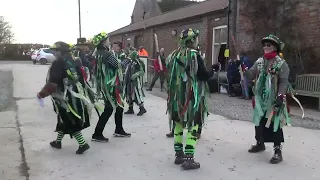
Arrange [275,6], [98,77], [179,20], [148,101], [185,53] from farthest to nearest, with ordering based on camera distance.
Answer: [179,20], [275,6], [148,101], [98,77], [185,53]

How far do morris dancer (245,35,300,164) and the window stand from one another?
1005 cm

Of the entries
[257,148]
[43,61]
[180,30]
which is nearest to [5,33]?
[43,61]

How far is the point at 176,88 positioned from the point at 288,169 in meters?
1.75

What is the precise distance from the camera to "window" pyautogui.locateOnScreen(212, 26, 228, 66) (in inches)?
596

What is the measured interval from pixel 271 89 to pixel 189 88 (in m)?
1.16

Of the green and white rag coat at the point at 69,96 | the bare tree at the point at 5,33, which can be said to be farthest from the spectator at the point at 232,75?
the bare tree at the point at 5,33

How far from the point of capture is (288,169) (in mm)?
4730

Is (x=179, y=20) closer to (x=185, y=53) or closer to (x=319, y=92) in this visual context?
(x=319, y=92)

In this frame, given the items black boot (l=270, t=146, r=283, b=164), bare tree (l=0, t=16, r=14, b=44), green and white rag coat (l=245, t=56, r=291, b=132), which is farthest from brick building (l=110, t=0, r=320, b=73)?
bare tree (l=0, t=16, r=14, b=44)

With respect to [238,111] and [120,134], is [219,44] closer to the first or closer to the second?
[238,111]

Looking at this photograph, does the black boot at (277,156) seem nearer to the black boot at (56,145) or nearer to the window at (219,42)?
the black boot at (56,145)

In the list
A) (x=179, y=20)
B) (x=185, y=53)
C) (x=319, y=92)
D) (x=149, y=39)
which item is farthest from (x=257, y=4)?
(x=149, y=39)

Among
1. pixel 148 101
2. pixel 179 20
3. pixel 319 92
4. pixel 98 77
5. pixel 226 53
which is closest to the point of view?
pixel 98 77

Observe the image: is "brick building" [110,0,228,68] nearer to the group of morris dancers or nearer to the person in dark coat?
the person in dark coat
